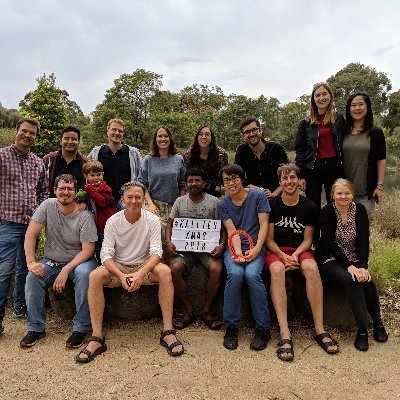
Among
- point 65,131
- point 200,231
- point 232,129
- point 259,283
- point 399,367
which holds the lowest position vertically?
point 399,367

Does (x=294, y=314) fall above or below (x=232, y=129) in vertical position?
below

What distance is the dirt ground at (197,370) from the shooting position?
306 cm

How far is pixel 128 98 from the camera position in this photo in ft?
72.8

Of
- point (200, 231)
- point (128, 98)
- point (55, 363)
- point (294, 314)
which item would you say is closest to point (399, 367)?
point (294, 314)

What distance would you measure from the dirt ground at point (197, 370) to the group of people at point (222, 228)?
13 cm

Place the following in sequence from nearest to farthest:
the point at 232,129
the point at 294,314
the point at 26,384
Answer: the point at 26,384 → the point at 294,314 → the point at 232,129

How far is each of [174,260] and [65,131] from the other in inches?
76.8

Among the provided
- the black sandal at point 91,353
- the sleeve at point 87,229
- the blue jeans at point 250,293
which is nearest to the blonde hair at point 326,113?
the blue jeans at point 250,293

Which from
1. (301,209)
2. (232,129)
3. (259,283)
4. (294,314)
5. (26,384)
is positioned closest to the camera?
(26,384)

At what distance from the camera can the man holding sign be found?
4.19 m

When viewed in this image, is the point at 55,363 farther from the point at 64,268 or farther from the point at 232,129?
the point at 232,129

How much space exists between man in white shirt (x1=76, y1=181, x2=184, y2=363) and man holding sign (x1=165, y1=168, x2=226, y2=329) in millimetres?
332

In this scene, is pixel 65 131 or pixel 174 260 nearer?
pixel 174 260

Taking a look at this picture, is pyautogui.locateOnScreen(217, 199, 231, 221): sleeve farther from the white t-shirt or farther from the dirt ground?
the dirt ground
